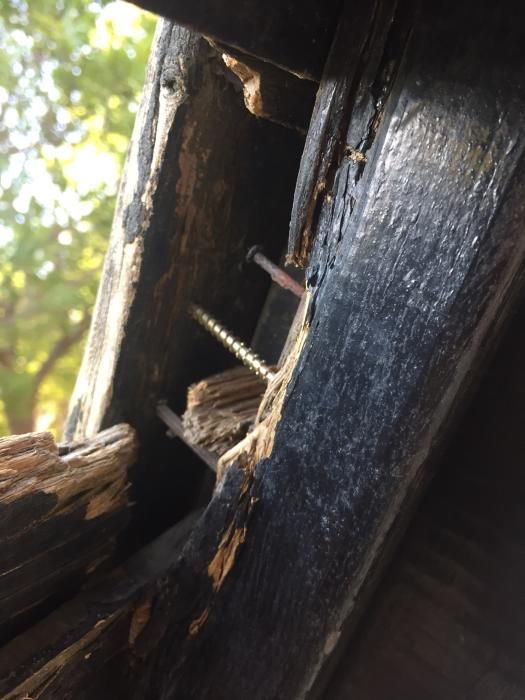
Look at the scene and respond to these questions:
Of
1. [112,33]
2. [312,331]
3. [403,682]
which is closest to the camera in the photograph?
[312,331]

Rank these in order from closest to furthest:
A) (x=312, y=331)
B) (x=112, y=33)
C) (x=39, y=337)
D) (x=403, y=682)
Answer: (x=312, y=331), (x=403, y=682), (x=112, y=33), (x=39, y=337)

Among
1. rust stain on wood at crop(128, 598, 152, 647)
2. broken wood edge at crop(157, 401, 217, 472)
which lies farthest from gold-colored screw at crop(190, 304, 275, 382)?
rust stain on wood at crop(128, 598, 152, 647)

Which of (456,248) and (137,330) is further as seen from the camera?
(137,330)

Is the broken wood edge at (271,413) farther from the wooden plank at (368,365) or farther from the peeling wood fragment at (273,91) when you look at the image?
the peeling wood fragment at (273,91)

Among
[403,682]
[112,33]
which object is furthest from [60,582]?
[112,33]

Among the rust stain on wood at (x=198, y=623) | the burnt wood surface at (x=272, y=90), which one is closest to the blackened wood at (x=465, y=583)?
the rust stain on wood at (x=198, y=623)

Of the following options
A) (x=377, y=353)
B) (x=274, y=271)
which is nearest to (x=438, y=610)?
(x=377, y=353)

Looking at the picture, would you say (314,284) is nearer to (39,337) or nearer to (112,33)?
(112,33)
